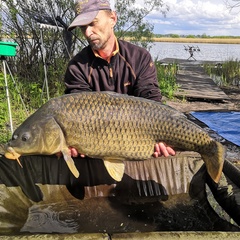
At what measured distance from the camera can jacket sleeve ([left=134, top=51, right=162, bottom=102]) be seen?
6.69 feet

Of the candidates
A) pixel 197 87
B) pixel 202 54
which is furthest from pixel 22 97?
pixel 202 54

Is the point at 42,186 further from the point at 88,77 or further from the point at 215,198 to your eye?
the point at 215,198

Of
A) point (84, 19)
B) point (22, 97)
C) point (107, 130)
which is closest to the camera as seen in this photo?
point (107, 130)

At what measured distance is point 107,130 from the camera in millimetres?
1536

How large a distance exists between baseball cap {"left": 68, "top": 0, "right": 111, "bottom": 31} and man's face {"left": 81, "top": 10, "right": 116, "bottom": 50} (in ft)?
0.08

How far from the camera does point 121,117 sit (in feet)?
5.11

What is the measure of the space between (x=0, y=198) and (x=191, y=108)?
4299 mm

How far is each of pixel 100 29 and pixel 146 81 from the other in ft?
1.32

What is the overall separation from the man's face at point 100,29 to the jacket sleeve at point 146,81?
27 centimetres

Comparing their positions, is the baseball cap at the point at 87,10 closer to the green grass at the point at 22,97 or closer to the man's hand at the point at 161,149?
the man's hand at the point at 161,149

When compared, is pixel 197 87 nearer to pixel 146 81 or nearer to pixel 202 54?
pixel 146 81

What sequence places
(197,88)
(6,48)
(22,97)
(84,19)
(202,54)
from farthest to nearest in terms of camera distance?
(202,54) < (197,88) < (22,97) < (6,48) < (84,19)

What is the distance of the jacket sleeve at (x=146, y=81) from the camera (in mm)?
2039

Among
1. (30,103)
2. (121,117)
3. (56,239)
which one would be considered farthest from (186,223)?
(30,103)
